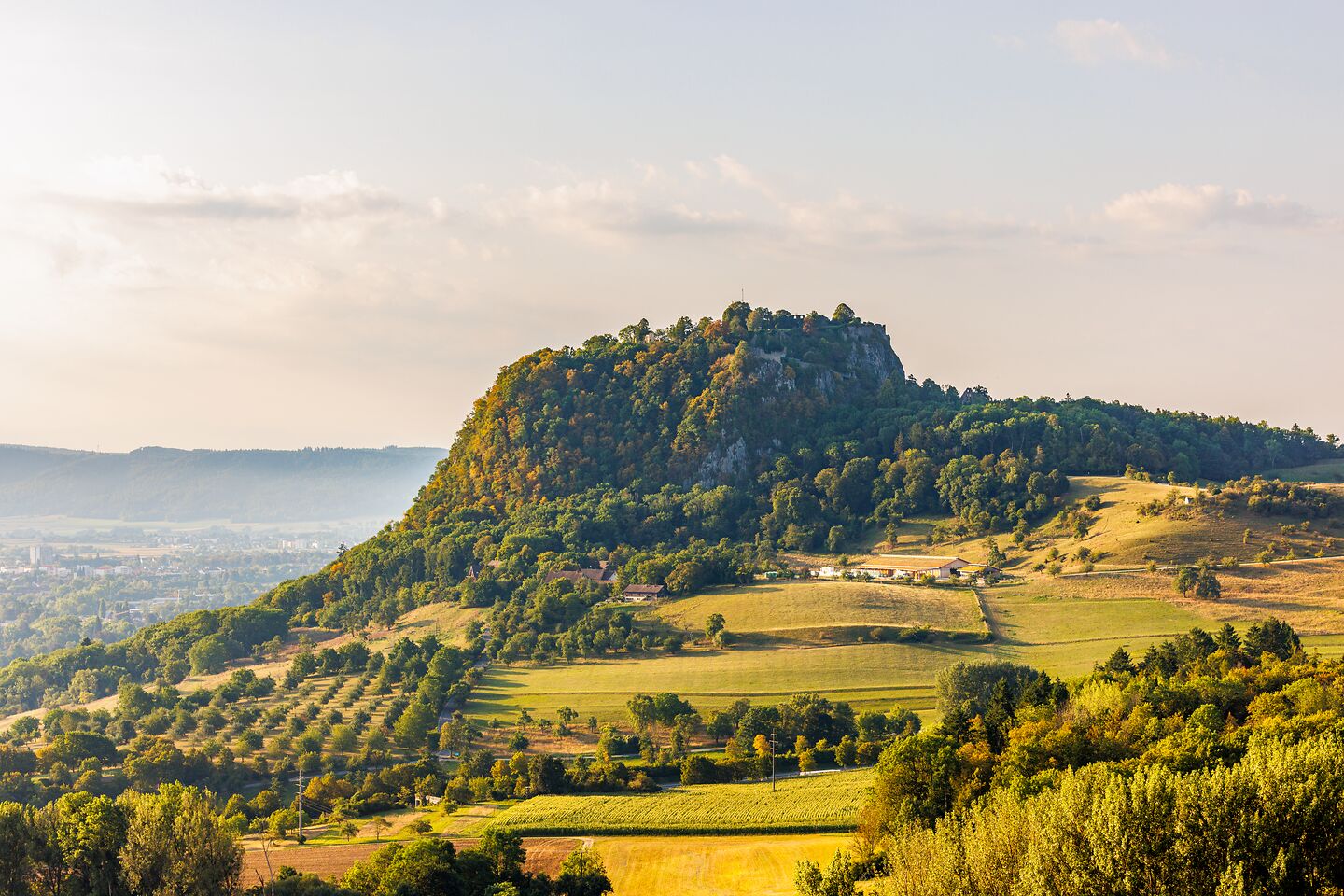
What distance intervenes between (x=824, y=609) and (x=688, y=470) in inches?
2046

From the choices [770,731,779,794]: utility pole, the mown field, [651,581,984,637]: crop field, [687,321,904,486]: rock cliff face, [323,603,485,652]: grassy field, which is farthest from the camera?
[687,321,904,486]: rock cliff face

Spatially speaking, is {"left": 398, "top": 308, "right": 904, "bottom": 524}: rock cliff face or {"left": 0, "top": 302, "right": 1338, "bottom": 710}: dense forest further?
{"left": 398, "top": 308, "right": 904, "bottom": 524}: rock cliff face

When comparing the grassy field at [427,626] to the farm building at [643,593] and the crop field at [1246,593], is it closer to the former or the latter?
the farm building at [643,593]

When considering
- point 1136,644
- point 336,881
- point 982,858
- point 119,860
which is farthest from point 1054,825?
point 1136,644

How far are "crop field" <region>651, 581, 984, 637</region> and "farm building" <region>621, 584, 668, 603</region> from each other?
9.56 feet

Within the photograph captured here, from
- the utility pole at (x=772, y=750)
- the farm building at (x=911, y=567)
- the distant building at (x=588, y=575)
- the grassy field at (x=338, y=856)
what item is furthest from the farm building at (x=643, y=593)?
the grassy field at (x=338, y=856)

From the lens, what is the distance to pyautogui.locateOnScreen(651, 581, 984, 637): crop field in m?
109

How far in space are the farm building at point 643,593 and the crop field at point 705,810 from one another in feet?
156

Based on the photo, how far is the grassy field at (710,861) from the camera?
5650cm

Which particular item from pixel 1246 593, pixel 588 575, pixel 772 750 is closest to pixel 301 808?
pixel 772 750

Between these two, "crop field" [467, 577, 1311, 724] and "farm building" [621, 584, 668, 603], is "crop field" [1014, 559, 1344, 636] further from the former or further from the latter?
"farm building" [621, 584, 668, 603]

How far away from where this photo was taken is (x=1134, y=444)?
158 meters

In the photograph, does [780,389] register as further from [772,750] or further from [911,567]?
[772,750]

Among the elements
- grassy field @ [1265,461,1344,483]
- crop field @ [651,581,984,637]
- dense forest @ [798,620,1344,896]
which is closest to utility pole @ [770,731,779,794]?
dense forest @ [798,620,1344,896]
